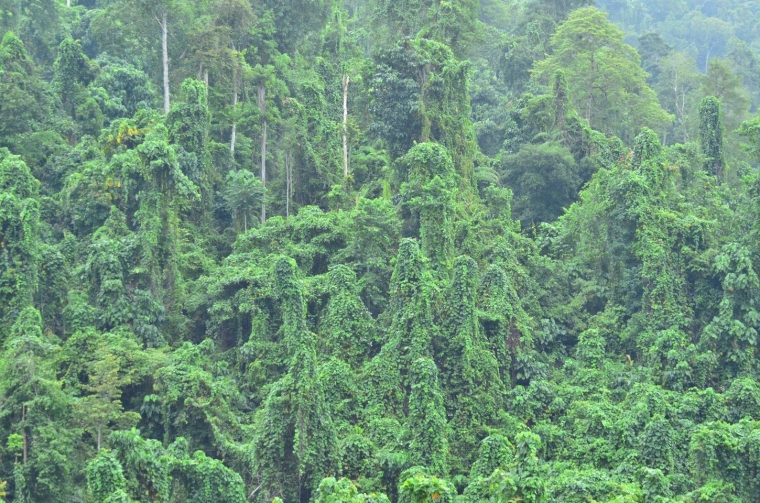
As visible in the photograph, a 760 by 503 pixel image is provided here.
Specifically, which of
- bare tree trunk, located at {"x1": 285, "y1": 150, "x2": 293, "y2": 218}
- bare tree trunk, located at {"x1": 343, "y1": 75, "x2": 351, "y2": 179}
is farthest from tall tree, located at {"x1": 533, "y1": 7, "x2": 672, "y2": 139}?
bare tree trunk, located at {"x1": 285, "y1": 150, "x2": 293, "y2": 218}

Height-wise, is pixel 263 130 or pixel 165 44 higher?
pixel 165 44

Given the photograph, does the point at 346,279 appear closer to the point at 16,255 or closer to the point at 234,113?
the point at 16,255

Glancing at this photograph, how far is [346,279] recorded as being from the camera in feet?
91.8

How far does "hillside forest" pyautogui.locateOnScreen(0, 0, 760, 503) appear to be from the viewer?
2298 cm

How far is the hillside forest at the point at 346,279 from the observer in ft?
75.4

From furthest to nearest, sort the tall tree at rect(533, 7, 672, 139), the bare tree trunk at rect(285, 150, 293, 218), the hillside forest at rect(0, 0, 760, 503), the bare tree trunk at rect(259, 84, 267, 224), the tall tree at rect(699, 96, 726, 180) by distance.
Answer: the tall tree at rect(533, 7, 672, 139)
the tall tree at rect(699, 96, 726, 180)
the bare tree trunk at rect(259, 84, 267, 224)
the bare tree trunk at rect(285, 150, 293, 218)
the hillside forest at rect(0, 0, 760, 503)

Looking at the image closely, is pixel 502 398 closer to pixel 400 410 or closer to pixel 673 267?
pixel 400 410

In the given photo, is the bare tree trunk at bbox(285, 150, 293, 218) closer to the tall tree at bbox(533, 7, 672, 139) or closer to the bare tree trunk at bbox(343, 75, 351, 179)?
the bare tree trunk at bbox(343, 75, 351, 179)

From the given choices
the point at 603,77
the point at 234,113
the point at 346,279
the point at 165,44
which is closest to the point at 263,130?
the point at 234,113

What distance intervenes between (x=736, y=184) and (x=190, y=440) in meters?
23.9

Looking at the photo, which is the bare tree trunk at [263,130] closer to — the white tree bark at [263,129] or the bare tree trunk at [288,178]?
the white tree bark at [263,129]

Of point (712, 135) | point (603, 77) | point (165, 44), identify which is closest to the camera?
point (712, 135)

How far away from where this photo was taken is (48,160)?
33.8 metres

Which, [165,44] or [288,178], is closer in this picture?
[288,178]
